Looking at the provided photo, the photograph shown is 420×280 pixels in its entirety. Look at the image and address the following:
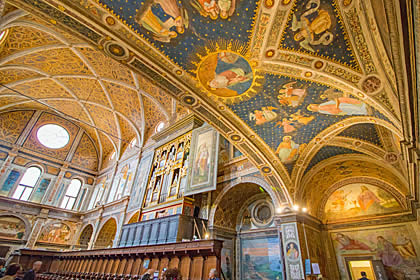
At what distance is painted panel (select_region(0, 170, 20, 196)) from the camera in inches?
651

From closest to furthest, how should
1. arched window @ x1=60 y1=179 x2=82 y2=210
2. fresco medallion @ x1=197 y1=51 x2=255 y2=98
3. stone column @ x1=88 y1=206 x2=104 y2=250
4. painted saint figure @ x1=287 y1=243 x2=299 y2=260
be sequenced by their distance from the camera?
fresco medallion @ x1=197 y1=51 x2=255 y2=98 < painted saint figure @ x1=287 y1=243 x2=299 y2=260 < stone column @ x1=88 y1=206 x2=104 y2=250 < arched window @ x1=60 y1=179 x2=82 y2=210

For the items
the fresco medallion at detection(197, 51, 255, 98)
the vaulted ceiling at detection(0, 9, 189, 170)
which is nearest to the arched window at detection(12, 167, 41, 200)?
the vaulted ceiling at detection(0, 9, 189, 170)

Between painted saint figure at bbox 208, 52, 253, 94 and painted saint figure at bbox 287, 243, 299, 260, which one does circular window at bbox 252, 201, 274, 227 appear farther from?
painted saint figure at bbox 208, 52, 253, 94

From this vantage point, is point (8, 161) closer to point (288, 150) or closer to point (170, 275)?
point (170, 275)

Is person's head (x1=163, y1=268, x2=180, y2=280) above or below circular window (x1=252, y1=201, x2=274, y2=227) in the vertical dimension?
below

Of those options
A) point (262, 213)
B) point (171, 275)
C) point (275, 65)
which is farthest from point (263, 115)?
point (262, 213)

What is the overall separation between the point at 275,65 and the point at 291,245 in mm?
7332

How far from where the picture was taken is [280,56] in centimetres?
575

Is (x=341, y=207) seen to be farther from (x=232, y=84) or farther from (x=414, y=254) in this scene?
(x=232, y=84)

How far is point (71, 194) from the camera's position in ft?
67.7

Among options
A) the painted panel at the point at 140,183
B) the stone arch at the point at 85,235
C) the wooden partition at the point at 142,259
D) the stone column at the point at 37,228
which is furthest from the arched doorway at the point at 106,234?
the stone column at the point at 37,228

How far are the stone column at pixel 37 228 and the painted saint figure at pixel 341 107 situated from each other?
2132 centimetres

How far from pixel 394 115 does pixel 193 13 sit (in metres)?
5.43

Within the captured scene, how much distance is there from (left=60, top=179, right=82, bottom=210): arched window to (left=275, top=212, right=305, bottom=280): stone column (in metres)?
19.7
